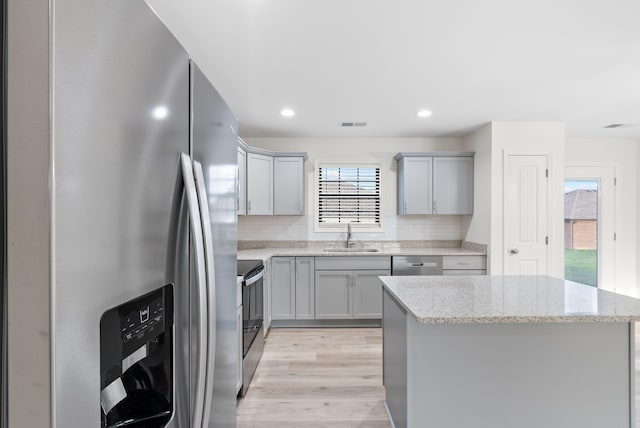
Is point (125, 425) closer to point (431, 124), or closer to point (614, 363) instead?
point (614, 363)

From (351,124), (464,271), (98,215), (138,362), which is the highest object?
(351,124)

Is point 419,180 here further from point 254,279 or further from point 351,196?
point 254,279

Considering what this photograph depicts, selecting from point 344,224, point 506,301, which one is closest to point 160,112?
point 506,301

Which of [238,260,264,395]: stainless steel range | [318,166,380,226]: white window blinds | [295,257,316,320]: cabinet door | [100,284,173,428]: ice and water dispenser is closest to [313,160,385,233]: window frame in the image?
[318,166,380,226]: white window blinds

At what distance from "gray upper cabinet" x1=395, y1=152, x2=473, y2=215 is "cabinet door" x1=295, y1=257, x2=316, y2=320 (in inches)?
58.1

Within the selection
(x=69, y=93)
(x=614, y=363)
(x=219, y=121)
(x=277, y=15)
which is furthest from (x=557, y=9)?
(x=69, y=93)

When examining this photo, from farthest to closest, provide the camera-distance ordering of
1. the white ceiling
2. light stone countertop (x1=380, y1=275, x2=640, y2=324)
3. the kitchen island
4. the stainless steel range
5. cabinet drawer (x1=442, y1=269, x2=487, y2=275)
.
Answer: cabinet drawer (x1=442, y1=269, x2=487, y2=275) < the stainless steel range < the white ceiling < the kitchen island < light stone countertop (x1=380, y1=275, x2=640, y2=324)

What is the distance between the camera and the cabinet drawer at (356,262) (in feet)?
13.7

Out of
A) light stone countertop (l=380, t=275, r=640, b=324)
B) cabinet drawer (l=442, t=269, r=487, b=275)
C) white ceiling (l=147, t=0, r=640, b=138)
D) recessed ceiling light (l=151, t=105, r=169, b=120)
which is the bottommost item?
cabinet drawer (l=442, t=269, r=487, b=275)

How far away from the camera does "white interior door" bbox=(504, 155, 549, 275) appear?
13.3 feet

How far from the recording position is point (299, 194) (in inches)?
179

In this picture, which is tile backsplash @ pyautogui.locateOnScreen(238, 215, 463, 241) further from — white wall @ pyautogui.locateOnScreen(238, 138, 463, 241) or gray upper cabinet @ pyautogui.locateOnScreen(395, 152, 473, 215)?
gray upper cabinet @ pyautogui.locateOnScreen(395, 152, 473, 215)

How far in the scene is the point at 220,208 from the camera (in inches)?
42.6

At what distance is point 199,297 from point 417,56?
7.75ft
